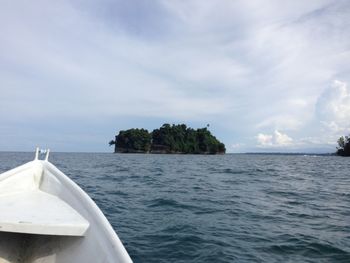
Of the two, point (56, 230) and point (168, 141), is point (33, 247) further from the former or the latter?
point (168, 141)

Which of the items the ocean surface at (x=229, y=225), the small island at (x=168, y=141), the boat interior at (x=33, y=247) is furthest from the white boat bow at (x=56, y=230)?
the small island at (x=168, y=141)

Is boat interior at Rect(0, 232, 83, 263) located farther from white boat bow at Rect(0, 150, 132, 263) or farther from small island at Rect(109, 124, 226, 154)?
small island at Rect(109, 124, 226, 154)

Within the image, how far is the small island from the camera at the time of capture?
15112 centimetres

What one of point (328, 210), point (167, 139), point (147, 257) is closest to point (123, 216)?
point (147, 257)

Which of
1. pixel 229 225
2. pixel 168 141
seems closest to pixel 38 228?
pixel 229 225

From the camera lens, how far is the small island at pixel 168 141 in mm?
151125

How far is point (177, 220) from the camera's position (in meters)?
8.93

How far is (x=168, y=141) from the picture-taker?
14988 centimetres

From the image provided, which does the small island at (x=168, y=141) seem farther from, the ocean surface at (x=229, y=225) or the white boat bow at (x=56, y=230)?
the white boat bow at (x=56, y=230)

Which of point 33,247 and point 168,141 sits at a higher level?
point 168,141

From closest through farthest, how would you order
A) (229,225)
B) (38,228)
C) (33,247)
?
(38,228) → (33,247) → (229,225)

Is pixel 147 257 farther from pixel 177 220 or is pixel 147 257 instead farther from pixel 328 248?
pixel 328 248

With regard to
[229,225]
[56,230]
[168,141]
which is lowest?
[229,225]

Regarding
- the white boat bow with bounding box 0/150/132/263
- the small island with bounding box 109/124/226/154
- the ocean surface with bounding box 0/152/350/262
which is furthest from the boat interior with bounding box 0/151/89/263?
the small island with bounding box 109/124/226/154
